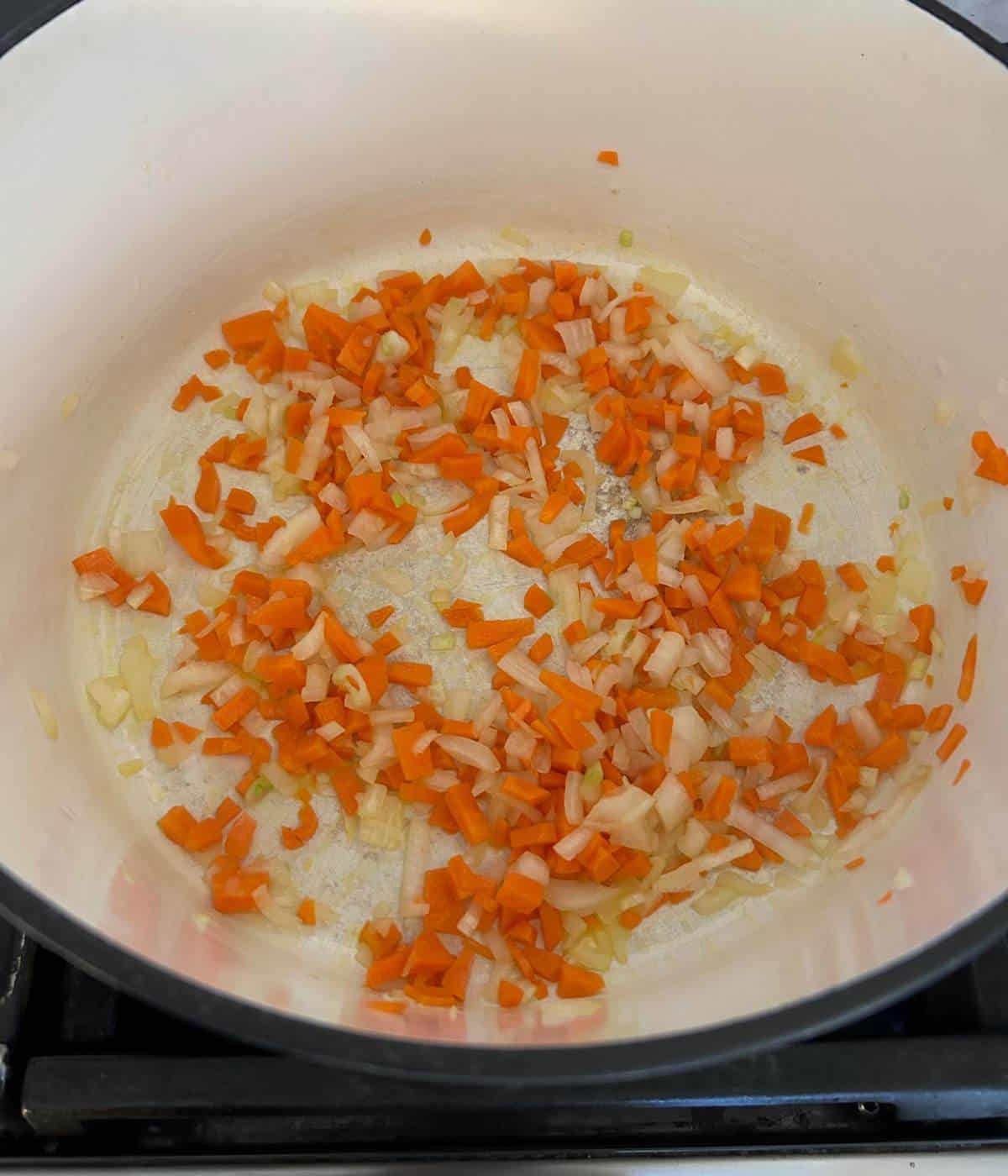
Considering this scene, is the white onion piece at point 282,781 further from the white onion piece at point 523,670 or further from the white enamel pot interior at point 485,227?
the white onion piece at point 523,670

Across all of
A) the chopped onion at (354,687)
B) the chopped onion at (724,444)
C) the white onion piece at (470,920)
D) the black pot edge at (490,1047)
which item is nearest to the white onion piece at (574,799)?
the white onion piece at (470,920)

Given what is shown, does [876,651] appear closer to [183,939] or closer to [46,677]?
[183,939]

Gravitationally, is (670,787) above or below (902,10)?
below

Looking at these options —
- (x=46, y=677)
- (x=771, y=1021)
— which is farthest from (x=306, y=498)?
(x=771, y=1021)

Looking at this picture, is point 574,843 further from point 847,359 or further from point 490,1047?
point 847,359

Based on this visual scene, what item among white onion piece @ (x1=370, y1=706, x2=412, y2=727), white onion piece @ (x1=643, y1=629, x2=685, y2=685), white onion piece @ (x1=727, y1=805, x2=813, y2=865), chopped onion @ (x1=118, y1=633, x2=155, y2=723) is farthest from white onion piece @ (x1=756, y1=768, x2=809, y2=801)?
chopped onion @ (x1=118, y1=633, x2=155, y2=723)

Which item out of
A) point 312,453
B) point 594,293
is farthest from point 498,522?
point 594,293
